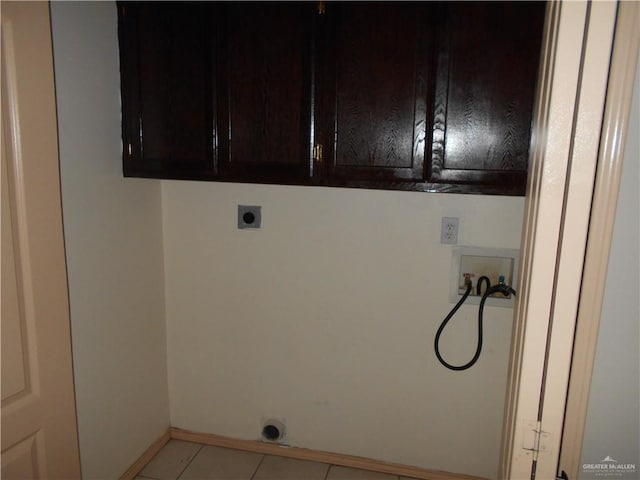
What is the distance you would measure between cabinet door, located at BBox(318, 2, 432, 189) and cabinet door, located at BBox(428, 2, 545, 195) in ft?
0.25

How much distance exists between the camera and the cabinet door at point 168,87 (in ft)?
5.72

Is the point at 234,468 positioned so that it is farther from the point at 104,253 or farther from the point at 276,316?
the point at 104,253

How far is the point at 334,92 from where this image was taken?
1.64 meters

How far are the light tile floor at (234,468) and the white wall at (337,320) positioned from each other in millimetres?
104

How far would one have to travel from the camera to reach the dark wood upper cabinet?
4.98 feet

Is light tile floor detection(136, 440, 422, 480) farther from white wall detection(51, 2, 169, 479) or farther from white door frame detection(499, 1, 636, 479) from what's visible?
white door frame detection(499, 1, 636, 479)

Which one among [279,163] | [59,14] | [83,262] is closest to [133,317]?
[83,262]

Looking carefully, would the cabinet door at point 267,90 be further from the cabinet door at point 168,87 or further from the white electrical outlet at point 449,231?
the white electrical outlet at point 449,231

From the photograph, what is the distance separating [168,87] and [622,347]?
1.81 meters

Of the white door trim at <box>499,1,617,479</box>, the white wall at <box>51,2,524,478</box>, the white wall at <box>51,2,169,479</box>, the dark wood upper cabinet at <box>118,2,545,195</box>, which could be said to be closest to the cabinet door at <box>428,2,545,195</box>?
the dark wood upper cabinet at <box>118,2,545,195</box>

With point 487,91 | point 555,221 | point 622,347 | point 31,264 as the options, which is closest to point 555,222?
point 555,221

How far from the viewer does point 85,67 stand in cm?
165

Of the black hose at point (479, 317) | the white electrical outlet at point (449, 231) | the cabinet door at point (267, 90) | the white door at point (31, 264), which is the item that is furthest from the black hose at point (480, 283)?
the white door at point (31, 264)

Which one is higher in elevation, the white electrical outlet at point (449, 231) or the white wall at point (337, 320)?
the white electrical outlet at point (449, 231)
